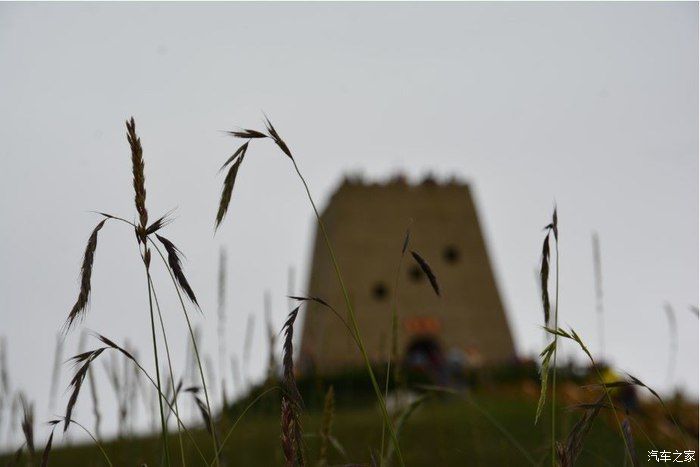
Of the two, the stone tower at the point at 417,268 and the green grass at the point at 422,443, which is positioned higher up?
the stone tower at the point at 417,268

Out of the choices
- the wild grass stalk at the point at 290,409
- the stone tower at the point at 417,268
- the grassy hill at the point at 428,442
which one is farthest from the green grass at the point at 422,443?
the stone tower at the point at 417,268

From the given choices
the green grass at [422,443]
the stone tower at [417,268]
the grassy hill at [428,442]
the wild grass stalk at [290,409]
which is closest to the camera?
the wild grass stalk at [290,409]

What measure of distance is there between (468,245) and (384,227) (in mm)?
2350

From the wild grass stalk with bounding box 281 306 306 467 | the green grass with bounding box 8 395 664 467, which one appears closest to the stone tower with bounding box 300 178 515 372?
the green grass with bounding box 8 395 664 467

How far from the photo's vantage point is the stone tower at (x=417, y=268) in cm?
2119

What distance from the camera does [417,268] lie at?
21.7 meters

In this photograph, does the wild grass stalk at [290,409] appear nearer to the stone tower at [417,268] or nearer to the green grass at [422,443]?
the green grass at [422,443]

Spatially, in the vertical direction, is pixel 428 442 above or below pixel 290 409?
below

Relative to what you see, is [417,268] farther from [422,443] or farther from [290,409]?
[290,409]

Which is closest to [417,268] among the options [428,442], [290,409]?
[428,442]

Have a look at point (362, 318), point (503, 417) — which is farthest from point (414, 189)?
point (503, 417)

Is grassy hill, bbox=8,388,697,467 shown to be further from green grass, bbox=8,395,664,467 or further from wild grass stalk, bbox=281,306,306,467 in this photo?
wild grass stalk, bbox=281,306,306,467

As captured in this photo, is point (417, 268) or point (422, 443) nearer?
point (422, 443)

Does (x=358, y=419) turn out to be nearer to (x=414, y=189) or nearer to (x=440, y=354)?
(x=440, y=354)
